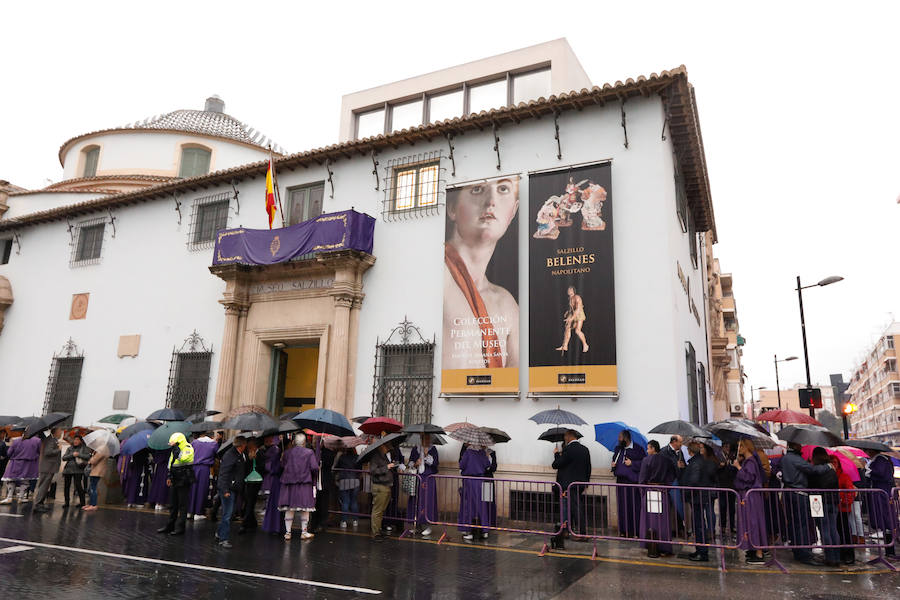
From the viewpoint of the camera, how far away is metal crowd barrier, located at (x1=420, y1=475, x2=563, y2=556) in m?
10.4

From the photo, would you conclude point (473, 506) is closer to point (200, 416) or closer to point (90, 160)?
point (200, 416)

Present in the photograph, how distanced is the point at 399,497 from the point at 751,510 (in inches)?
234

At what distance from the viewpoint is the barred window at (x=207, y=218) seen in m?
18.4

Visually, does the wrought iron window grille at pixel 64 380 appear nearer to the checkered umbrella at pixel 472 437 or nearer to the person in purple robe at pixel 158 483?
Result: the person in purple robe at pixel 158 483

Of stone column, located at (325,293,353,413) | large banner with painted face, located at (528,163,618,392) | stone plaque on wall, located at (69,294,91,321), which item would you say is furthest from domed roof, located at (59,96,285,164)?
large banner with painted face, located at (528,163,618,392)

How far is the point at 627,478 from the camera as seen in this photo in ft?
33.9

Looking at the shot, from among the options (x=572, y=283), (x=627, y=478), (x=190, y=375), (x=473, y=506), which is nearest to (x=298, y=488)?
(x=473, y=506)

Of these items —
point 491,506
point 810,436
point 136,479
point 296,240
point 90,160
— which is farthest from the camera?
point 90,160

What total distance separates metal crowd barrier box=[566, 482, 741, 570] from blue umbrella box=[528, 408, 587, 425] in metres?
1.76

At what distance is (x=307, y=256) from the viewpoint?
16.0m

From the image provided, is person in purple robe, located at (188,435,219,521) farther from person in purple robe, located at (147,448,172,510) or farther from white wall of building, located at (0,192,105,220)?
white wall of building, located at (0,192,105,220)

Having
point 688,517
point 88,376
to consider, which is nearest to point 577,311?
point 688,517

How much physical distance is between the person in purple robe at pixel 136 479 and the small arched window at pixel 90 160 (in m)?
17.0

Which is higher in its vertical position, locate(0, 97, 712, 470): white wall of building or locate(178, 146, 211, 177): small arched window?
locate(178, 146, 211, 177): small arched window
